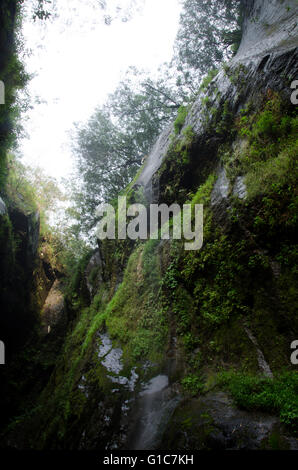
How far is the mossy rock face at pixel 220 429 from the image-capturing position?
2.70 m

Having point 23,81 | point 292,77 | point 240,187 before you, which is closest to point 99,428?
point 240,187

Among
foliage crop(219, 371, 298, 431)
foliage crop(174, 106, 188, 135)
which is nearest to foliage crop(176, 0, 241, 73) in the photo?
foliage crop(174, 106, 188, 135)

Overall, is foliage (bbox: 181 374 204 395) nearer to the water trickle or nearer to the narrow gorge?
the narrow gorge

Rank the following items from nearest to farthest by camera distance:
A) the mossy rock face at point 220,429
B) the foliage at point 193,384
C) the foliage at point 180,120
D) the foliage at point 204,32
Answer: the mossy rock face at point 220,429 < the foliage at point 193,384 < the foliage at point 180,120 < the foliage at point 204,32

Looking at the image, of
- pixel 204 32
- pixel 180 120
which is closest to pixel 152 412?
pixel 180 120

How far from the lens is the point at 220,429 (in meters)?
3.01

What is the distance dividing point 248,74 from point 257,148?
8.21ft

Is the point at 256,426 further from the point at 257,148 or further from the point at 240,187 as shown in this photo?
the point at 257,148

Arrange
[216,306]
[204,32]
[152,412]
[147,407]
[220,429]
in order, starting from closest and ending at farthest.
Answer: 1. [220,429]
2. [152,412]
3. [147,407]
4. [216,306]
5. [204,32]

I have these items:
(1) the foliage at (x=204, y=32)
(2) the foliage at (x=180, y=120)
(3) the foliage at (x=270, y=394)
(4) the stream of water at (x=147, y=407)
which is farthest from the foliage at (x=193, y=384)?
(1) the foliage at (x=204, y=32)

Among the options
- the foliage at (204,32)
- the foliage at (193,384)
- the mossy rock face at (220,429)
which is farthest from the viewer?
the foliage at (204,32)

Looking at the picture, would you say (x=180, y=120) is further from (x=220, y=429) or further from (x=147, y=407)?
(x=220, y=429)

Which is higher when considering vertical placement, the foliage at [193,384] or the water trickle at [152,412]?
the foliage at [193,384]

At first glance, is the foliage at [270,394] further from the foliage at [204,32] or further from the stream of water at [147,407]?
the foliage at [204,32]
